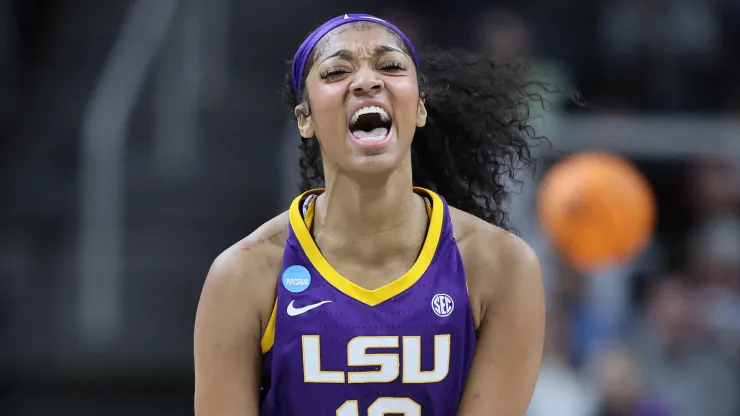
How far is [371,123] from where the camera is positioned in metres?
3.27

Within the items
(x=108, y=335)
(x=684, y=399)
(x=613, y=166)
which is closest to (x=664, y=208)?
(x=684, y=399)

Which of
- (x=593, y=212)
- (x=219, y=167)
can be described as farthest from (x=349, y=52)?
(x=219, y=167)

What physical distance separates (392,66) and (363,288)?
0.61 meters

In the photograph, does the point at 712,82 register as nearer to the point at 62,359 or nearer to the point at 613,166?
the point at 613,166

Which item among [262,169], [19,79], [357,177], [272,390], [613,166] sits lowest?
[272,390]

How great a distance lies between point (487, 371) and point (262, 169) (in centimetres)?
518

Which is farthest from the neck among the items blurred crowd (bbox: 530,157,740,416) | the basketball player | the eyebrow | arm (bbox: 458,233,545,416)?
blurred crowd (bbox: 530,157,740,416)

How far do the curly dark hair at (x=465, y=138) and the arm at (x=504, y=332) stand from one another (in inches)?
21.9

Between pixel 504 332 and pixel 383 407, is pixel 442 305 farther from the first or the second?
pixel 383 407

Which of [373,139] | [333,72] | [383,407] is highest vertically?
[333,72]

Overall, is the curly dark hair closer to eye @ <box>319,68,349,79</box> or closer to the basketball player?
the basketball player

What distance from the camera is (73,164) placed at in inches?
326

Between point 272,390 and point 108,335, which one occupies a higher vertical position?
point 108,335

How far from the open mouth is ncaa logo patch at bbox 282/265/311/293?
421mm
